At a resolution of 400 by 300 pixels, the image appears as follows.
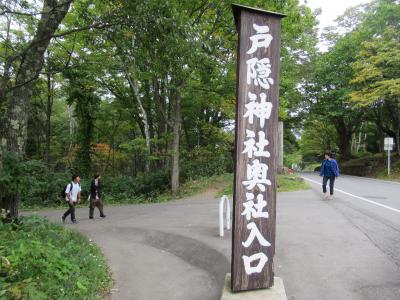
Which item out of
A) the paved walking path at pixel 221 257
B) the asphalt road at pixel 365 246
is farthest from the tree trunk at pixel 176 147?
the asphalt road at pixel 365 246

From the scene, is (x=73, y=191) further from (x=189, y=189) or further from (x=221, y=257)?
(x=189, y=189)

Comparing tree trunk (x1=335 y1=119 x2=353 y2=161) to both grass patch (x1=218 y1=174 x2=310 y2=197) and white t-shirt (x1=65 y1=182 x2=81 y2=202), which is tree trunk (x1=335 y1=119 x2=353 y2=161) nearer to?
grass patch (x1=218 y1=174 x2=310 y2=197)

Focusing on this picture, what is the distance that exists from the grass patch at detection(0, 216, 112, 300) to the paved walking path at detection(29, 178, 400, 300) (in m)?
0.48

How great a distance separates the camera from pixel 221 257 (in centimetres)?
660

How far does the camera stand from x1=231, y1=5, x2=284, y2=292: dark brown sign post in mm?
4473

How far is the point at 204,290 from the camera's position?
557 centimetres

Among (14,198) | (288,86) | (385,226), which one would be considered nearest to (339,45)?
(288,86)

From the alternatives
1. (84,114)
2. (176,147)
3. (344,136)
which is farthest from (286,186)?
(344,136)

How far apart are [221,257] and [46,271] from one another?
3100 millimetres

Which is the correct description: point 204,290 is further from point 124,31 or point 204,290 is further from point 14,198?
point 124,31

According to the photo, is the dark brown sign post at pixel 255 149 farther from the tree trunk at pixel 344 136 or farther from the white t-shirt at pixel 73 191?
the tree trunk at pixel 344 136

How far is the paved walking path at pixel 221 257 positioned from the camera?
5160mm

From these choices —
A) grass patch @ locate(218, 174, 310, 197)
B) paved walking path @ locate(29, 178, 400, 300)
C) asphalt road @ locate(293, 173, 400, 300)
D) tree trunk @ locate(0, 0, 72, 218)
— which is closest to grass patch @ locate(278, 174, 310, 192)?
grass patch @ locate(218, 174, 310, 197)

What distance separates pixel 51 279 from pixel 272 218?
10.1 feet
